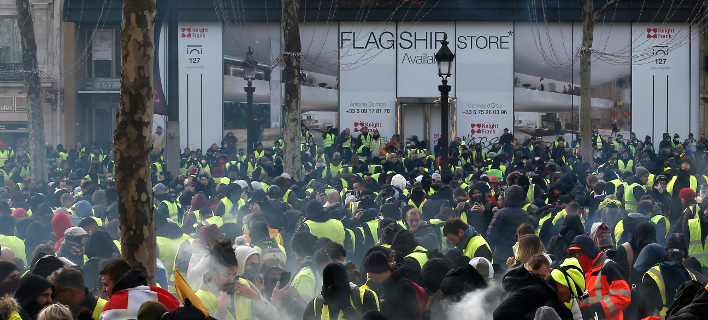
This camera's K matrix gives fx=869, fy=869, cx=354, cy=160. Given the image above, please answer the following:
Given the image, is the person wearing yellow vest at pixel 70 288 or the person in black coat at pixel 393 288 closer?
the person wearing yellow vest at pixel 70 288

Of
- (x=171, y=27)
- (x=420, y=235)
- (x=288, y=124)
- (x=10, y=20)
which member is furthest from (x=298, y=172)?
(x=10, y=20)

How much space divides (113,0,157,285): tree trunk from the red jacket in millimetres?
3639

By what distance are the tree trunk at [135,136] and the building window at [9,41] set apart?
32743 mm

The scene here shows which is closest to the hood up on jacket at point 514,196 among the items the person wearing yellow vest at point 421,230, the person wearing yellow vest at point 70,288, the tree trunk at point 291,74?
the person wearing yellow vest at point 421,230

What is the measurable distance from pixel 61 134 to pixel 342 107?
12202 mm

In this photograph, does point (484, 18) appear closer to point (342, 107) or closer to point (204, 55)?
point (342, 107)

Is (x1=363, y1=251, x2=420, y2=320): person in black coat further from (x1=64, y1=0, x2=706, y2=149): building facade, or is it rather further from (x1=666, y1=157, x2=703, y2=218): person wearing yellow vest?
(x1=64, y1=0, x2=706, y2=149): building facade

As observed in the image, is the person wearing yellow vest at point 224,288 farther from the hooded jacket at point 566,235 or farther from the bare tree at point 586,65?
the bare tree at point 586,65

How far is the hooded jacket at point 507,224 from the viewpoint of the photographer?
10.1 metres

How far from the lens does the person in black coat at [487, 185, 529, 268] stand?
33.2 ft

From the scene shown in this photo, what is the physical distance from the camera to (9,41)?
37.5m

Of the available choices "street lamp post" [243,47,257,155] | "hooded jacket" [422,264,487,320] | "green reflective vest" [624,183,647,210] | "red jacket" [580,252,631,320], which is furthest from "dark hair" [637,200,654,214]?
"street lamp post" [243,47,257,155]

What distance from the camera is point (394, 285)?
6754 millimetres

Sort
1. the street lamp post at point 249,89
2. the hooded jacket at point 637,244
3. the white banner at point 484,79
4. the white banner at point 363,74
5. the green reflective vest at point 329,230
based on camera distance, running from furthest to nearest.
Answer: the white banner at point 363,74 < the white banner at point 484,79 < the street lamp post at point 249,89 < the green reflective vest at point 329,230 < the hooded jacket at point 637,244
